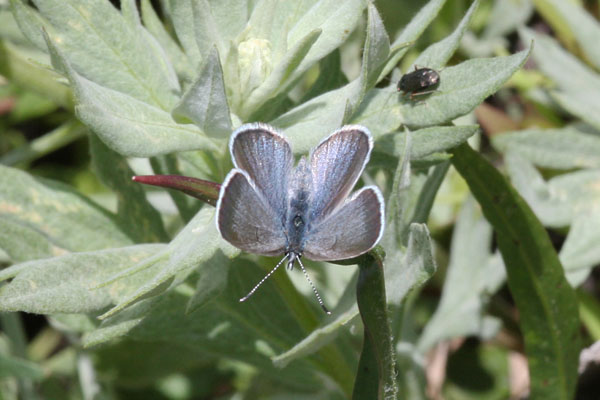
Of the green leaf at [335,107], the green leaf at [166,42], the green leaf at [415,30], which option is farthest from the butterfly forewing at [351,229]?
the green leaf at [166,42]

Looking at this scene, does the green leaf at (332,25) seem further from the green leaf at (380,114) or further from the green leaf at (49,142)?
the green leaf at (49,142)

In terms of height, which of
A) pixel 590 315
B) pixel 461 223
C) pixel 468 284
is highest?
pixel 461 223

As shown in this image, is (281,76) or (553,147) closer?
(281,76)

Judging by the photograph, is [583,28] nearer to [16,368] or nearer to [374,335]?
[374,335]

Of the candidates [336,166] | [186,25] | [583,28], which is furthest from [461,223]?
[186,25]

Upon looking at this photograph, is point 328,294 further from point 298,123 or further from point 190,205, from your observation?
point 298,123

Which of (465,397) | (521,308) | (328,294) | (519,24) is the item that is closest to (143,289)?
(521,308)
